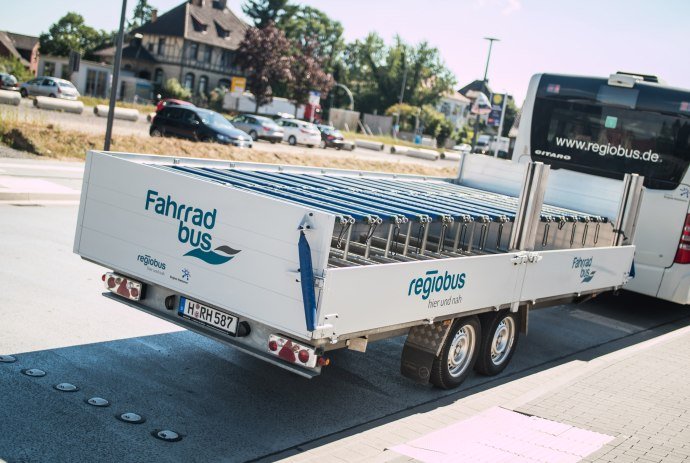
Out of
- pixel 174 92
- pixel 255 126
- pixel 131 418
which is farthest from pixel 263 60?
pixel 131 418

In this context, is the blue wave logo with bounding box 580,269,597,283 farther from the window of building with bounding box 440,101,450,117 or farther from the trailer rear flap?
the window of building with bounding box 440,101,450,117

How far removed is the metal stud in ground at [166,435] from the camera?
20.1 feet

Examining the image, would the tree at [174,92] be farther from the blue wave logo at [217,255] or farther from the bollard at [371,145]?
the blue wave logo at [217,255]

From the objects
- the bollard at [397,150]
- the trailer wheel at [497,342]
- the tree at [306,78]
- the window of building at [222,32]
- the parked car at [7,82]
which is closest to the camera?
the trailer wheel at [497,342]

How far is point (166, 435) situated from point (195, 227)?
5.47 ft

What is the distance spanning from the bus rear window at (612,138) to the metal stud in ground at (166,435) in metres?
9.22

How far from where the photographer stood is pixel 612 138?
1320 cm

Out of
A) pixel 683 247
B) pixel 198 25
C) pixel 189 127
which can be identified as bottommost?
pixel 189 127

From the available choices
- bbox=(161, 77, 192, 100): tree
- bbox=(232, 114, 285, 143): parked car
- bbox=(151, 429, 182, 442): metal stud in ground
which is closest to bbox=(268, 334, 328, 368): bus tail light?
bbox=(151, 429, 182, 442): metal stud in ground

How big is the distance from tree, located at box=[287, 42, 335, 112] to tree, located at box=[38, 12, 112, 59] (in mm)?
51008

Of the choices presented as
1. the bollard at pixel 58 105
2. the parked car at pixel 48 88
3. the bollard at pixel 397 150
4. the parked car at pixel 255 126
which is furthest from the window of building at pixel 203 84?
the bollard at pixel 58 105

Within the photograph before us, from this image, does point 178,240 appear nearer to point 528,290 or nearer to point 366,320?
point 366,320

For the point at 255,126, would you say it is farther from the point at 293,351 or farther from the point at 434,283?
the point at 293,351

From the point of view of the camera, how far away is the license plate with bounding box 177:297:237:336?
258 inches
